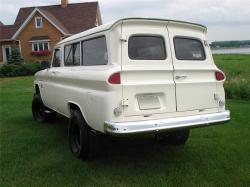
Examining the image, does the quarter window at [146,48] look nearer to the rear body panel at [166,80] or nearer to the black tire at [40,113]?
the rear body panel at [166,80]

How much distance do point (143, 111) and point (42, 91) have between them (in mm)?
3968

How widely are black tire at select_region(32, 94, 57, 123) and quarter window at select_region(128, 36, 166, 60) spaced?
3996 millimetres

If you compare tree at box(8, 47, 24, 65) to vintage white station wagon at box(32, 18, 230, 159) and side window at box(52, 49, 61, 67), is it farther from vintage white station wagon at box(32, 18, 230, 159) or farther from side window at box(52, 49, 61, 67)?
vintage white station wagon at box(32, 18, 230, 159)

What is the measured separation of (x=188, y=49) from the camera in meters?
5.98

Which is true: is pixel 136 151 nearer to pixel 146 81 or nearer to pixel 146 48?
pixel 146 81

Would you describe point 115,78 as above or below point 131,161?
above

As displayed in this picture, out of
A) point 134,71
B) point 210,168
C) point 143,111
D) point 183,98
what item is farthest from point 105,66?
point 210,168

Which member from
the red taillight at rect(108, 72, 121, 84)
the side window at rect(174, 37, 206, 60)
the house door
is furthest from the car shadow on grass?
the house door

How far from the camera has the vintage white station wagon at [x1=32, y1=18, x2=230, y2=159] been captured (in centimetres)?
511

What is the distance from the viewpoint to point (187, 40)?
6016mm

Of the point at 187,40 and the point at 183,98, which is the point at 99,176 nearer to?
the point at 183,98

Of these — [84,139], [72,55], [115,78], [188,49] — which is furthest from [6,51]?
[115,78]

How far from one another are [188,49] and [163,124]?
1.40 metres

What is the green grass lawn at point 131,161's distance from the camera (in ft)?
17.1
